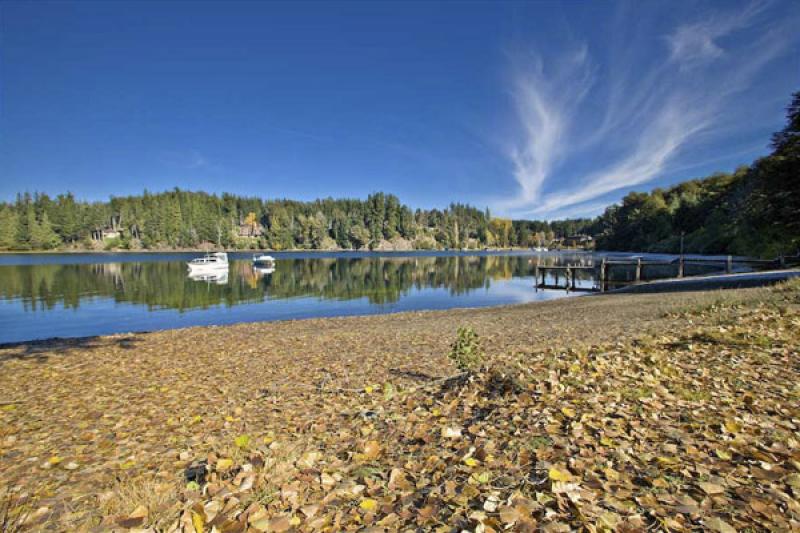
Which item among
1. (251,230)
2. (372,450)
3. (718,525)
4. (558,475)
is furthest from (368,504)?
(251,230)

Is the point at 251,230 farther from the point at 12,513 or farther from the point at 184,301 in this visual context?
the point at 12,513

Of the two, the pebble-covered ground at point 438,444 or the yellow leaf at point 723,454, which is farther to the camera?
the yellow leaf at point 723,454

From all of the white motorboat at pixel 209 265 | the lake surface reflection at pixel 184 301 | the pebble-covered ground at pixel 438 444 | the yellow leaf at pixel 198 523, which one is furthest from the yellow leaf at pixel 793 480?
the white motorboat at pixel 209 265

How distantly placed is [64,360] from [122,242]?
16956 centimetres

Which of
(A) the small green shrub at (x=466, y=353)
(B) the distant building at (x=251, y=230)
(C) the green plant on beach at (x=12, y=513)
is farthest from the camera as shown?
(B) the distant building at (x=251, y=230)

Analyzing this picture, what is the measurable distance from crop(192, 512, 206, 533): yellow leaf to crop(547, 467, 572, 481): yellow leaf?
3.05 meters

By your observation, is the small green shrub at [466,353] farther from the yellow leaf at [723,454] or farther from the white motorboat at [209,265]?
the white motorboat at [209,265]

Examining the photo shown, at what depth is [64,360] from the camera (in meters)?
11.7

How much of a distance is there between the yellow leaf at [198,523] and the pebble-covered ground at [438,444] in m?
0.03

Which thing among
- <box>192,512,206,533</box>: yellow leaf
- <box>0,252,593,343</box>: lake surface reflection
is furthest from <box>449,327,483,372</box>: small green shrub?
<box>0,252,593,343</box>: lake surface reflection

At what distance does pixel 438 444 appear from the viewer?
4.56 m

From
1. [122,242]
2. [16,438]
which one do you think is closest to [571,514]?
[16,438]

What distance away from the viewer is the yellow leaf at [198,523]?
10.1ft

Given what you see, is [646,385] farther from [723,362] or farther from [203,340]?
[203,340]
